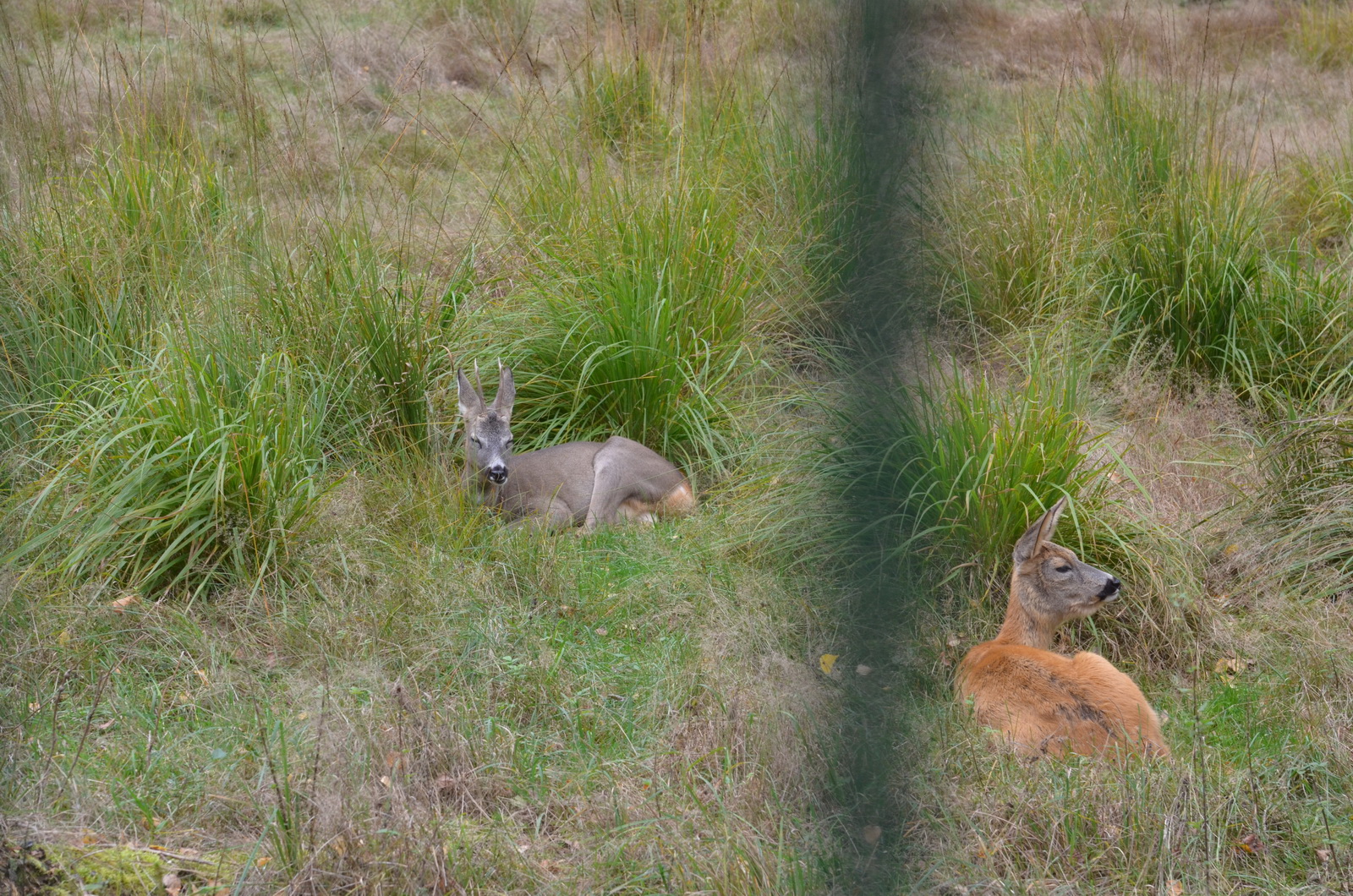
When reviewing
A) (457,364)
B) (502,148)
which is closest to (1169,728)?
(457,364)

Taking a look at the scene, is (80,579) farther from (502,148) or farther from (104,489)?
(502,148)

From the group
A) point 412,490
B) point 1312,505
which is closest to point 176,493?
point 412,490

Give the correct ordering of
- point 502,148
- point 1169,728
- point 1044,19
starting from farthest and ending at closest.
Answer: point 1044,19, point 502,148, point 1169,728

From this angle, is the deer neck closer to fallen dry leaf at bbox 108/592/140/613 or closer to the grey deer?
the grey deer

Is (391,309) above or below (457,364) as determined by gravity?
above

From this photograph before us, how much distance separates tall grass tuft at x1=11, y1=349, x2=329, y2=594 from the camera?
15.1 ft

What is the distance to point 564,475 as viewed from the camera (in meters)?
6.25

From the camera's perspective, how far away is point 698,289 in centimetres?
629

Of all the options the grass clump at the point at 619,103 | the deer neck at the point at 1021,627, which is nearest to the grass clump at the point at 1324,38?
the grass clump at the point at 619,103

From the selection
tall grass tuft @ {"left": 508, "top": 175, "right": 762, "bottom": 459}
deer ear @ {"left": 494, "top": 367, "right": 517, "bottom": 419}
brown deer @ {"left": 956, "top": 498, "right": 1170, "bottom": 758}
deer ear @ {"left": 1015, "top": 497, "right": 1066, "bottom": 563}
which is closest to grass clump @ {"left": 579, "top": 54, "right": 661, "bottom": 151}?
tall grass tuft @ {"left": 508, "top": 175, "right": 762, "bottom": 459}

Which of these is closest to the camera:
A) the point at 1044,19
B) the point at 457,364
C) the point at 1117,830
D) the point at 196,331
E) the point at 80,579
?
the point at 1117,830

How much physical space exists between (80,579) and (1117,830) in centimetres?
370

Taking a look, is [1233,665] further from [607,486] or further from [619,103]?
[619,103]

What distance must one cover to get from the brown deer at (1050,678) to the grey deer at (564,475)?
1.99 metres
